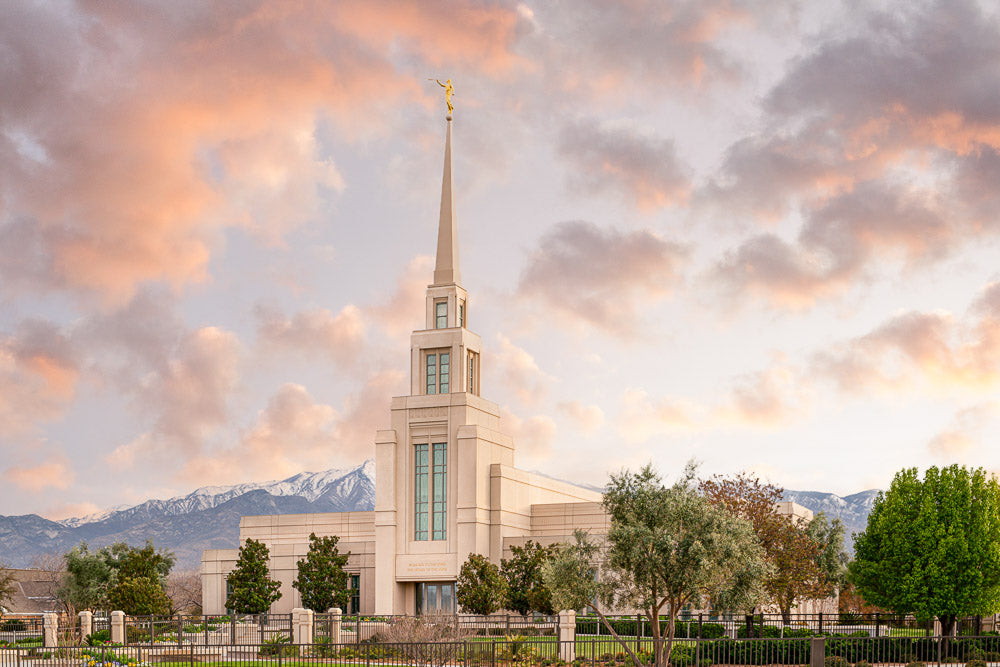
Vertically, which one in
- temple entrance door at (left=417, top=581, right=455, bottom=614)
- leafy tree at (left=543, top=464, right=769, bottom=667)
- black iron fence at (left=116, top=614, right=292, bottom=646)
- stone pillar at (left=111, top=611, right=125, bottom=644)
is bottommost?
temple entrance door at (left=417, top=581, right=455, bottom=614)

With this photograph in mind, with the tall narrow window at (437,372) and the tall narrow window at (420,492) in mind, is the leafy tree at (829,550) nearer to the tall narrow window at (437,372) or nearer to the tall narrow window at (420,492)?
the tall narrow window at (420,492)

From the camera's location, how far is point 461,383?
78938mm

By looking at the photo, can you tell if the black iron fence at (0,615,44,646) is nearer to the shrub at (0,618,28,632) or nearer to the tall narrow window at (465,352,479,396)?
the shrub at (0,618,28,632)

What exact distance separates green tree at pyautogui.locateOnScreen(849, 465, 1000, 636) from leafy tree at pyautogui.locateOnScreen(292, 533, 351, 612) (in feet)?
103

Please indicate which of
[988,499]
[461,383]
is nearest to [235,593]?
[461,383]

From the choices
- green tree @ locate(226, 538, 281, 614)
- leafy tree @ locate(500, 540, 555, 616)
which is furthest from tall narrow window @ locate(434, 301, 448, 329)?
green tree @ locate(226, 538, 281, 614)

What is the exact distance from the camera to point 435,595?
76688 mm

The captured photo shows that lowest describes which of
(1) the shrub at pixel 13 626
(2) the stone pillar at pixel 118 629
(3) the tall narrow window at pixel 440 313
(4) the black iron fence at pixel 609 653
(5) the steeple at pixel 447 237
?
(1) the shrub at pixel 13 626

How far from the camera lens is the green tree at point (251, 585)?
6931 centimetres

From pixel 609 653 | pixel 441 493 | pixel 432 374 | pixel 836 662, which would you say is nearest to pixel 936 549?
pixel 836 662

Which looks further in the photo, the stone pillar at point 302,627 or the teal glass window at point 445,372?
the teal glass window at point 445,372

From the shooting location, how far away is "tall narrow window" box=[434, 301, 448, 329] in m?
82.1

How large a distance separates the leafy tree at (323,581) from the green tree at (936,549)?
31.2m

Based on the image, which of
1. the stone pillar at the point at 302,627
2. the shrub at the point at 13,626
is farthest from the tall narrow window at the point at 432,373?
the stone pillar at the point at 302,627
